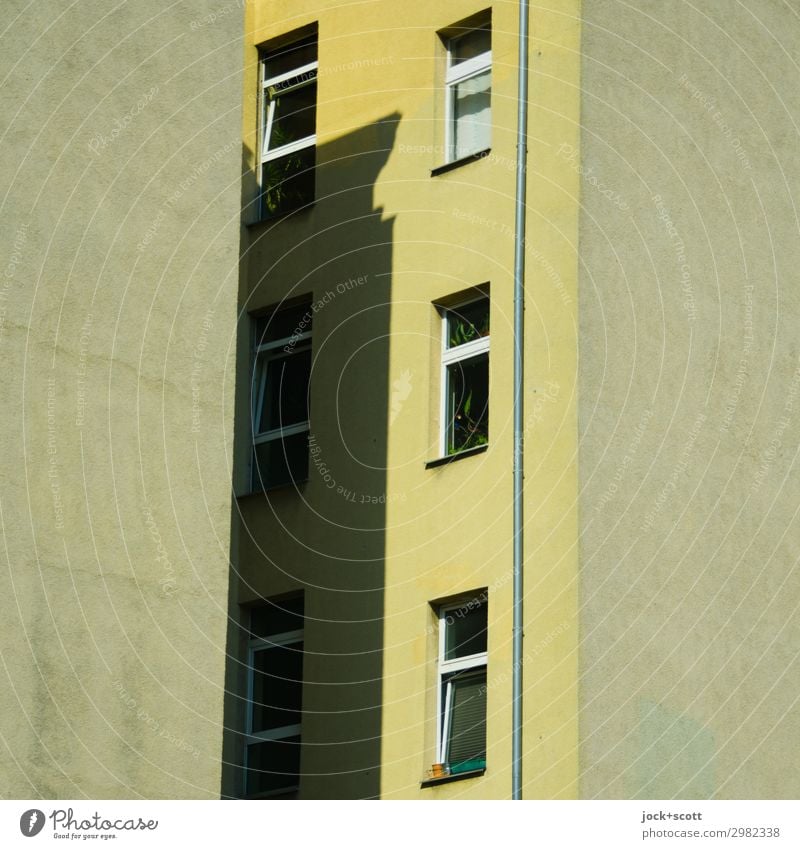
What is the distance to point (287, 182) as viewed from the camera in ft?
70.4

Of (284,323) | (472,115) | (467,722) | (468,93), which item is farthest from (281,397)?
(467,722)

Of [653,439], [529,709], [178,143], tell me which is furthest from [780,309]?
[178,143]

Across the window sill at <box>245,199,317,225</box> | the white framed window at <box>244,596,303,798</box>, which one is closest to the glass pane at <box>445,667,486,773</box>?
the white framed window at <box>244,596,303,798</box>

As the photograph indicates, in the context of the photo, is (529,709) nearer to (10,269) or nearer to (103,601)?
(103,601)

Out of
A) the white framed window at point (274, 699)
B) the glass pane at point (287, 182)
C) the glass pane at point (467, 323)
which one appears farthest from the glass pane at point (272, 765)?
the glass pane at point (287, 182)

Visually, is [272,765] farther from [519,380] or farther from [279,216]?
[279,216]

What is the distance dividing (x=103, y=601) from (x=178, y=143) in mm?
3770

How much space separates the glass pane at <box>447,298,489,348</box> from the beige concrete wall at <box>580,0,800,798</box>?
120 centimetres

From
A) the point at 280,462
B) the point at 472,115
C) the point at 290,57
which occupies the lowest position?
the point at 280,462

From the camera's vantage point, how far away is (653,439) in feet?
61.1

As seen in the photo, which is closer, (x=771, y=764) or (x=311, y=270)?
(x=771, y=764)

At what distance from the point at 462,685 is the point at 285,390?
4191mm

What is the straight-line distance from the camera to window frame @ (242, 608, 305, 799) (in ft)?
62.7
